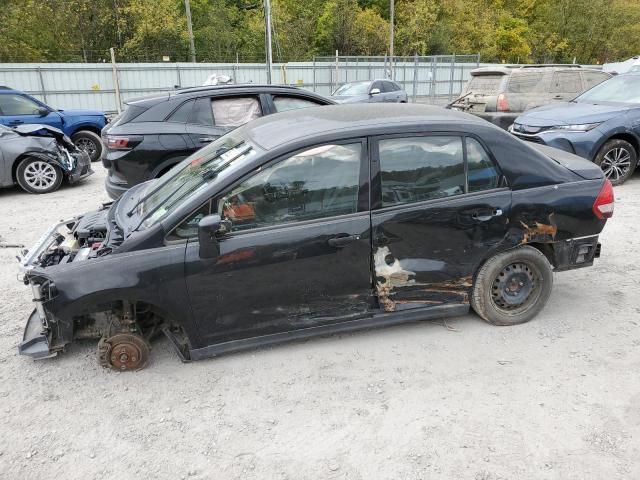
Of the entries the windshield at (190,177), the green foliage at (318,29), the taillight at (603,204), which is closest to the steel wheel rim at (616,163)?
the taillight at (603,204)

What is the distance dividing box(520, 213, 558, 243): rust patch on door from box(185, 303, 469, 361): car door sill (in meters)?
0.69

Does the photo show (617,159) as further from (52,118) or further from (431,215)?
(52,118)

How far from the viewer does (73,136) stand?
37.4 ft

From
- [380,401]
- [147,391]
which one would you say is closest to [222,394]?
[147,391]

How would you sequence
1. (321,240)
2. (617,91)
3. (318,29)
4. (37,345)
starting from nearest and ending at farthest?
1. (321,240)
2. (37,345)
3. (617,91)
4. (318,29)

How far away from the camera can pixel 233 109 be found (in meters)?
6.98

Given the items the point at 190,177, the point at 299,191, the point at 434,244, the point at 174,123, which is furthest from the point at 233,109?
the point at 434,244

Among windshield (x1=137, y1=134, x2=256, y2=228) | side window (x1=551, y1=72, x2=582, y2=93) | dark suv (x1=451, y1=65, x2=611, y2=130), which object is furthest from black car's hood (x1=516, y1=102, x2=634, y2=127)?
windshield (x1=137, y1=134, x2=256, y2=228)

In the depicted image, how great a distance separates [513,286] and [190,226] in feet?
8.09

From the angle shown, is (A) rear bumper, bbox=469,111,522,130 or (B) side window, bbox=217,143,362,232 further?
(A) rear bumper, bbox=469,111,522,130

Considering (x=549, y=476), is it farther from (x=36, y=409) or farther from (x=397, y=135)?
(x=36, y=409)

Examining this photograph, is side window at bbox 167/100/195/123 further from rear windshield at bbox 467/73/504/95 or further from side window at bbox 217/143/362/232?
rear windshield at bbox 467/73/504/95

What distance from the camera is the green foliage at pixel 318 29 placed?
96.7 feet

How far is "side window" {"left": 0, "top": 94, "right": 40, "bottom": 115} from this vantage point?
10758 millimetres
